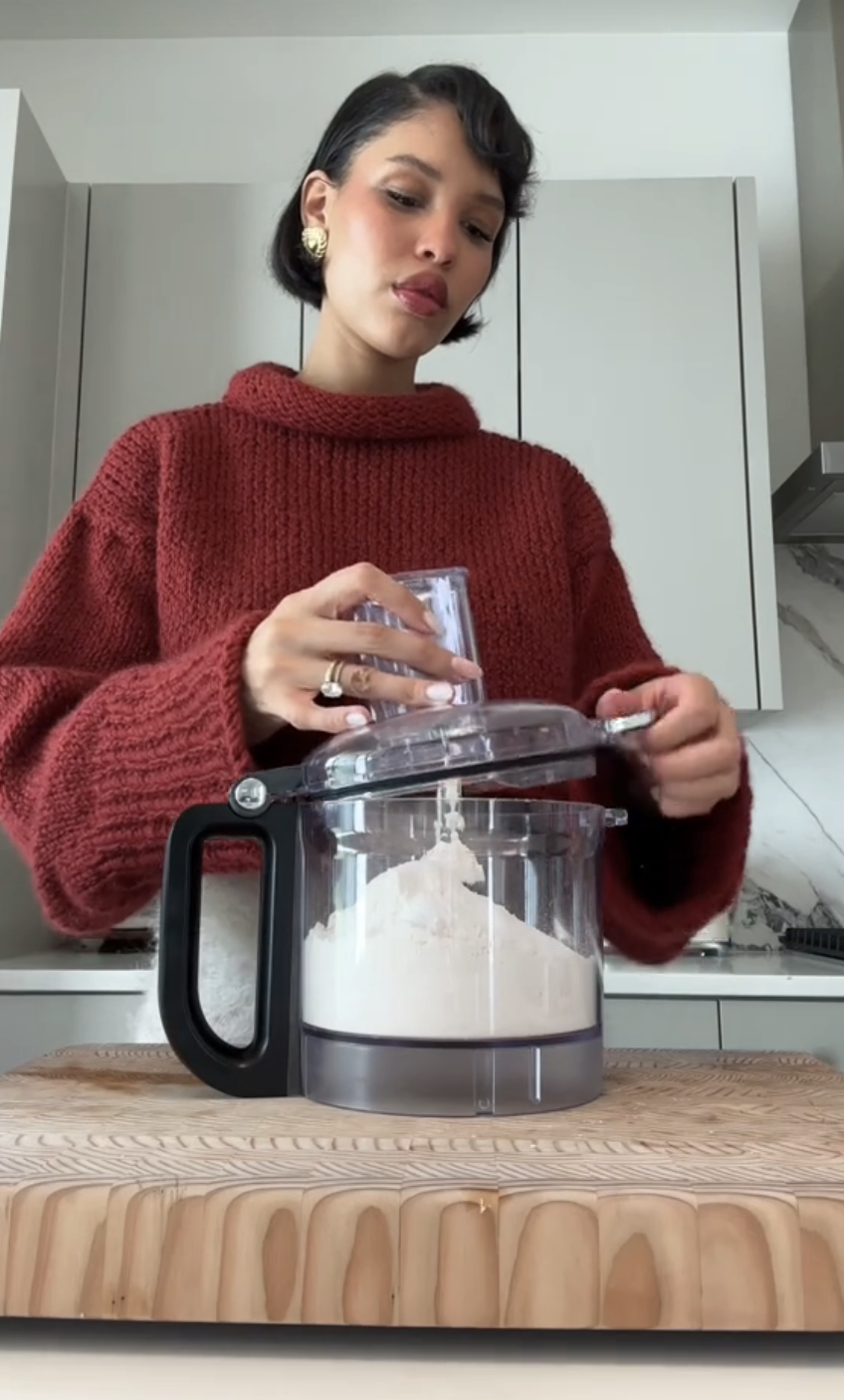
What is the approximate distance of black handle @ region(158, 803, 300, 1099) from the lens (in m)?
0.47

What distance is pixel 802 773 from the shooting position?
5.79 feet

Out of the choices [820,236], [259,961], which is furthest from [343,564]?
[820,236]

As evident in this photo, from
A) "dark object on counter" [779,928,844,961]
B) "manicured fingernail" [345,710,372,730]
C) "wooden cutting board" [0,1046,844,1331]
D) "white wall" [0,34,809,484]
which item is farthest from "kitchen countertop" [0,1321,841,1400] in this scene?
"white wall" [0,34,809,484]

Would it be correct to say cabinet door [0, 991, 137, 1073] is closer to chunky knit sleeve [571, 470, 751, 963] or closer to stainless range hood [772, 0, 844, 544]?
chunky knit sleeve [571, 470, 751, 963]

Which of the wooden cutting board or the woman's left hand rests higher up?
the woman's left hand

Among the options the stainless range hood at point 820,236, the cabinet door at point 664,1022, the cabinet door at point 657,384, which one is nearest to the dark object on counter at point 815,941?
the cabinet door at point 664,1022

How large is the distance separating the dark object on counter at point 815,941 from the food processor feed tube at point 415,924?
1.03 meters

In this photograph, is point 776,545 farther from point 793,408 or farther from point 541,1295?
point 541,1295

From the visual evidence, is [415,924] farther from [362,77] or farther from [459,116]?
[362,77]

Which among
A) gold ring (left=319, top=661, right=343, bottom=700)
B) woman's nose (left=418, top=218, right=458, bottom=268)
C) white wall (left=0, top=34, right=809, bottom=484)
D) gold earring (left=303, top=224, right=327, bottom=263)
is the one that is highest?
white wall (left=0, top=34, right=809, bottom=484)

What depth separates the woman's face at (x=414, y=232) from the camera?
70 centimetres

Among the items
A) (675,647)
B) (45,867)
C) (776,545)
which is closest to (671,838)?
(45,867)

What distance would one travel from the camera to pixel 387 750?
1.48 feet

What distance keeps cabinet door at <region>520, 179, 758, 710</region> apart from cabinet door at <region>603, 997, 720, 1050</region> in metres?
0.44
